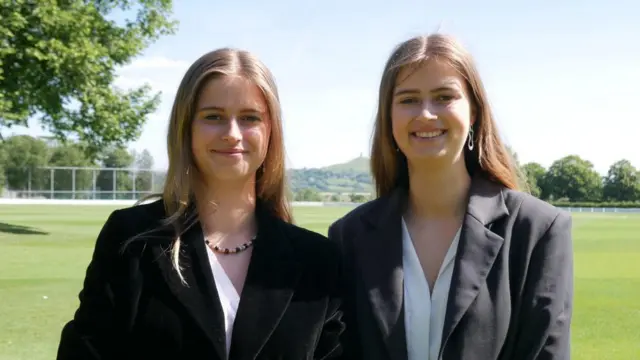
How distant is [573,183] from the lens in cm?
9869

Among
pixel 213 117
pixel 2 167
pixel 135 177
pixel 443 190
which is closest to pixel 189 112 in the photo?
pixel 213 117

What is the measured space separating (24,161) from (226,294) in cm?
8801

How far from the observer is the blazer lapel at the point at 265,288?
2656 mm

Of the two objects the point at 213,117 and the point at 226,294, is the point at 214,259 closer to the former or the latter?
the point at 226,294

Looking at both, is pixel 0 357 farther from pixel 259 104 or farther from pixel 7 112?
pixel 7 112

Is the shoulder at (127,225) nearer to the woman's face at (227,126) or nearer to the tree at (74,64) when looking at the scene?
the woman's face at (227,126)

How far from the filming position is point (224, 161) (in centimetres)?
285

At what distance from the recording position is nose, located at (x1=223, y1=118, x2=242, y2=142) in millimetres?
2799

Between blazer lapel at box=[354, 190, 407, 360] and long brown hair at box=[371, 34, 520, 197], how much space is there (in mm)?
181

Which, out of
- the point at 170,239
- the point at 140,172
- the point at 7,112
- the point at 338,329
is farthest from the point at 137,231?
the point at 140,172

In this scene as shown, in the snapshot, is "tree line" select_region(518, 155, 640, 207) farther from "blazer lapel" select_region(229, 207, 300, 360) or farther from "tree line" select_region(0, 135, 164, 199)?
"blazer lapel" select_region(229, 207, 300, 360)

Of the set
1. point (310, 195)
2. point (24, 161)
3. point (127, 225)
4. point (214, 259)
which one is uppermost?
point (24, 161)

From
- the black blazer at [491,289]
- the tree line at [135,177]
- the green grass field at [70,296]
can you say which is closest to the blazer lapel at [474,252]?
the black blazer at [491,289]

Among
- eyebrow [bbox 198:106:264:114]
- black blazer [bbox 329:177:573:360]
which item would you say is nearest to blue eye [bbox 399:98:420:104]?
black blazer [bbox 329:177:573:360]
